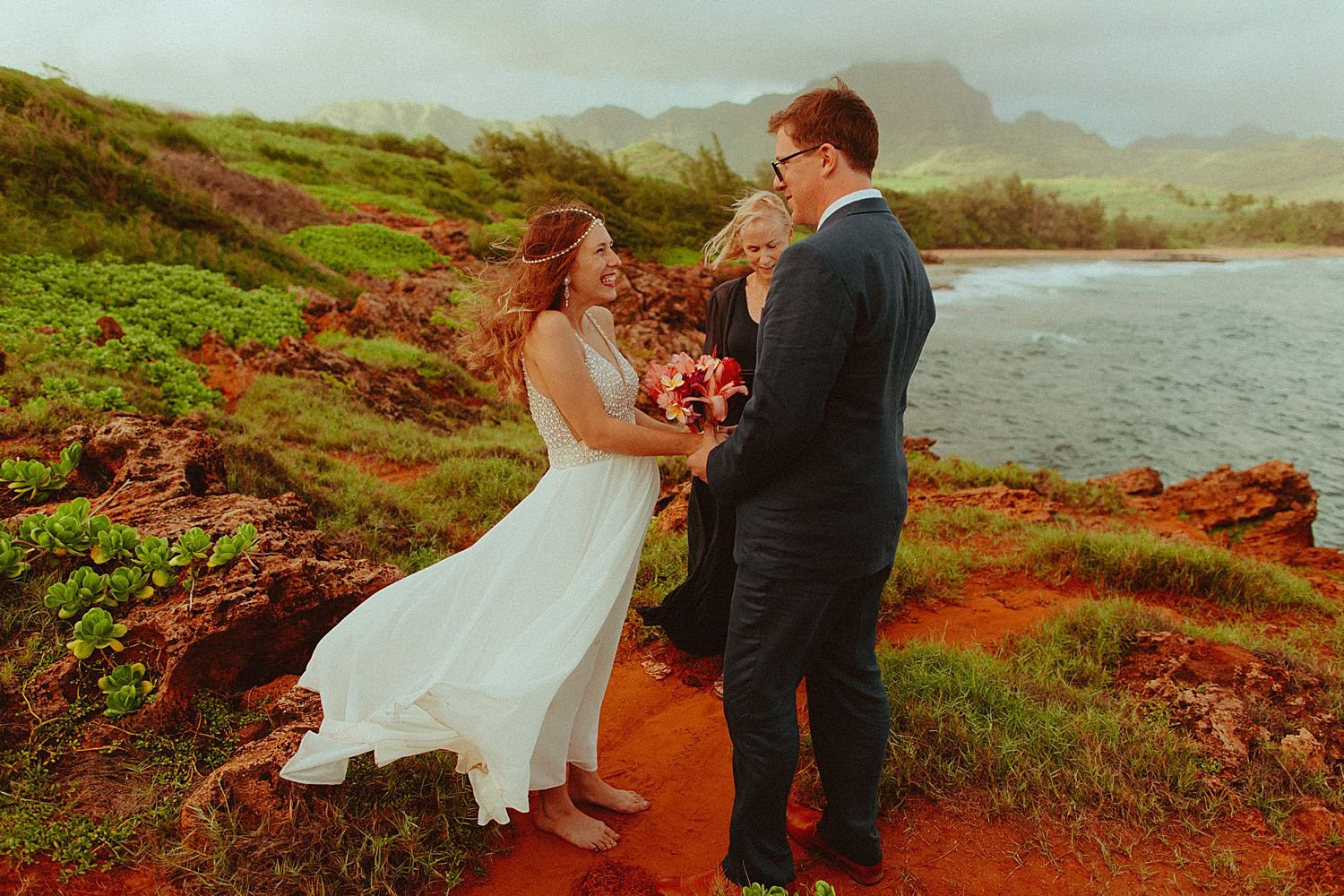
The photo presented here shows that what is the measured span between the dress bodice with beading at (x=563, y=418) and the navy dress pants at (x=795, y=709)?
787mm

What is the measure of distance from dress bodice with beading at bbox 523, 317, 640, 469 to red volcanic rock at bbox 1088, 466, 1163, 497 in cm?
820

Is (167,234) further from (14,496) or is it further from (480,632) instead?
(480,632)

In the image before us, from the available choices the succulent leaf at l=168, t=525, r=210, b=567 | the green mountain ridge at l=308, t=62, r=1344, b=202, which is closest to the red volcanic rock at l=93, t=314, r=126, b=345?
the succulent leaf at l=168, t=525, r=210, b=567

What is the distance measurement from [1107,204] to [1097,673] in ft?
266

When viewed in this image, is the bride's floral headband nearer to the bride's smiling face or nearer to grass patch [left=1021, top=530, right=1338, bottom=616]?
the bride's smiling face

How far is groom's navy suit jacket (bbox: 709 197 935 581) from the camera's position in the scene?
212 centimetres

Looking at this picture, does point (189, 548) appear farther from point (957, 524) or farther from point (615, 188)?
point (615, 188)

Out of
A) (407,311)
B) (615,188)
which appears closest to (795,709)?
(407,311)

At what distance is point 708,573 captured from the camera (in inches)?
146

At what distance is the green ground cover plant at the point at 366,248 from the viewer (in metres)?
14.0

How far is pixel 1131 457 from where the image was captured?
13.1 meters

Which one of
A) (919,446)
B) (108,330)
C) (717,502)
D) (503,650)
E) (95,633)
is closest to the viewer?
(503,650)

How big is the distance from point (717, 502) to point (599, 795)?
4.11 ft

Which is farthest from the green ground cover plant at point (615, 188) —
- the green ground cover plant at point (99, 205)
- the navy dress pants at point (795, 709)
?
the navy dress pants at point (795, 709)
